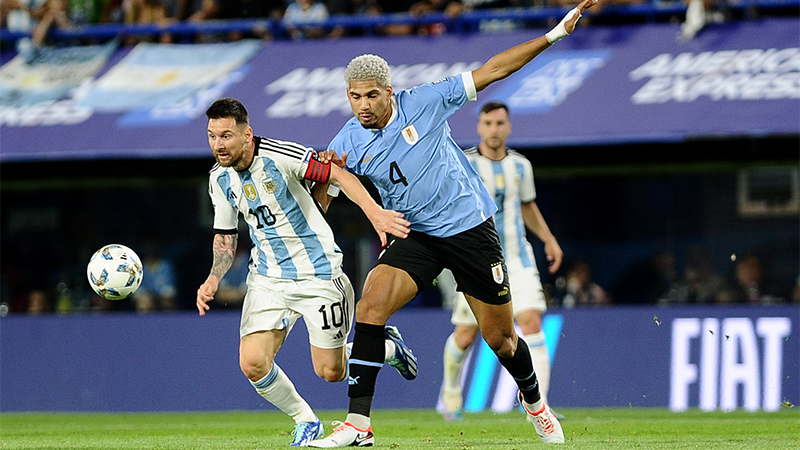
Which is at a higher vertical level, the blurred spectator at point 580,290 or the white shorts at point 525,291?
the white shorts at point 525,291

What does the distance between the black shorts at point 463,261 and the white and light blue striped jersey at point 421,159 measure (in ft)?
0.22

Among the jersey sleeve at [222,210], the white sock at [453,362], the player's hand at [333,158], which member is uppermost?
the player's hand at [333,158]

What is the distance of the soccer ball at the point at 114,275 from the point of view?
7.70 m

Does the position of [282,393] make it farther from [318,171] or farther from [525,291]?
[525,291]

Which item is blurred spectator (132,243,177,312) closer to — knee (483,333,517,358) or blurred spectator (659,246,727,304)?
blurred spectator (659,246,727,304)

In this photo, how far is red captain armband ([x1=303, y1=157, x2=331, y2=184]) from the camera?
712 centimetres

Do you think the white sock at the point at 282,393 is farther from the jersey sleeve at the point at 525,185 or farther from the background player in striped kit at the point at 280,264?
the jersey sleeve at the point at 525,185

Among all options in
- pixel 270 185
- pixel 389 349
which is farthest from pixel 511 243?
pixel 270 185

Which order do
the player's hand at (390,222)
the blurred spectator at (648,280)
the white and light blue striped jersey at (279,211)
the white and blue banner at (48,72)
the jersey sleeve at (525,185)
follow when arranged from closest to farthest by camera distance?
the player's hand at (390,222), the white and light blue striped jersey at (279,211), the jersey sleeve at (525,185), the blurred spectator at (648,280), the white and blue banner at (48,72)

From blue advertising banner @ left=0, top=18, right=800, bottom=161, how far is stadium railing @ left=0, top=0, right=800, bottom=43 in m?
0.20

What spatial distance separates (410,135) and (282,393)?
192 centimetres

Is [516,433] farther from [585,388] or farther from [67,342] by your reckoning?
[67,342]

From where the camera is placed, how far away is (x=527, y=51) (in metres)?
6.71

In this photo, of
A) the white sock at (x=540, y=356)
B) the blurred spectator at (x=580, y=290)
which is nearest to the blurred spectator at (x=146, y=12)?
the blurred spectator at (x=580, y=290)
